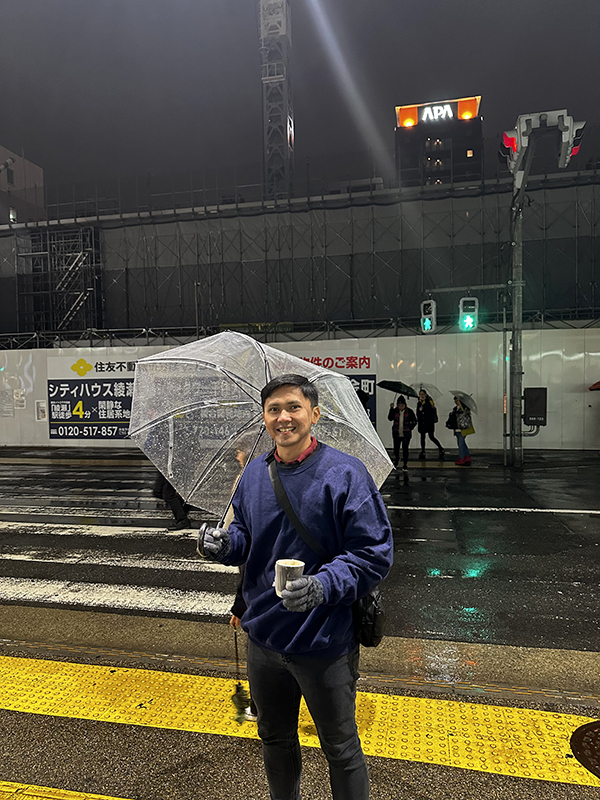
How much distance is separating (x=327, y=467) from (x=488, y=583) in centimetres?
479

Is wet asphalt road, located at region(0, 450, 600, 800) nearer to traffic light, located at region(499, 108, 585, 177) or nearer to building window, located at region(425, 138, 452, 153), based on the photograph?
traffic light, located at region(499, 108, 585, 177)

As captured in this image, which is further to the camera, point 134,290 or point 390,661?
point 134,290

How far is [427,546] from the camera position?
7.73 metres

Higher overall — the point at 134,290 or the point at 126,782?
the point at 134,290

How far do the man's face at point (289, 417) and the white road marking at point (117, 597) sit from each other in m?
3.65

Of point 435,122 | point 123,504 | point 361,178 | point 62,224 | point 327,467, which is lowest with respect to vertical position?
point 123,504

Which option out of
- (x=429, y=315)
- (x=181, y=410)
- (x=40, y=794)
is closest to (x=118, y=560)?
(x=181, y=410)

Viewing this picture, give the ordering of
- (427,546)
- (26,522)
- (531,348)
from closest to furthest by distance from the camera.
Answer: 1. (427,546)
2. (26,522)
3. (531,348)

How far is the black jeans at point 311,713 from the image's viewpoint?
2.26m

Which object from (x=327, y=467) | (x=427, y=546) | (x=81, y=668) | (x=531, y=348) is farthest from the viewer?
(x=531, y=348)

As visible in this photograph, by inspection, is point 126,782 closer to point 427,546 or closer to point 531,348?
point 427,546

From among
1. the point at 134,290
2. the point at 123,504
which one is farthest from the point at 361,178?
the point at 123,504

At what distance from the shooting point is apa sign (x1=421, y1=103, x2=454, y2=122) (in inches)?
2549

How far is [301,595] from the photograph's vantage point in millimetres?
1978
